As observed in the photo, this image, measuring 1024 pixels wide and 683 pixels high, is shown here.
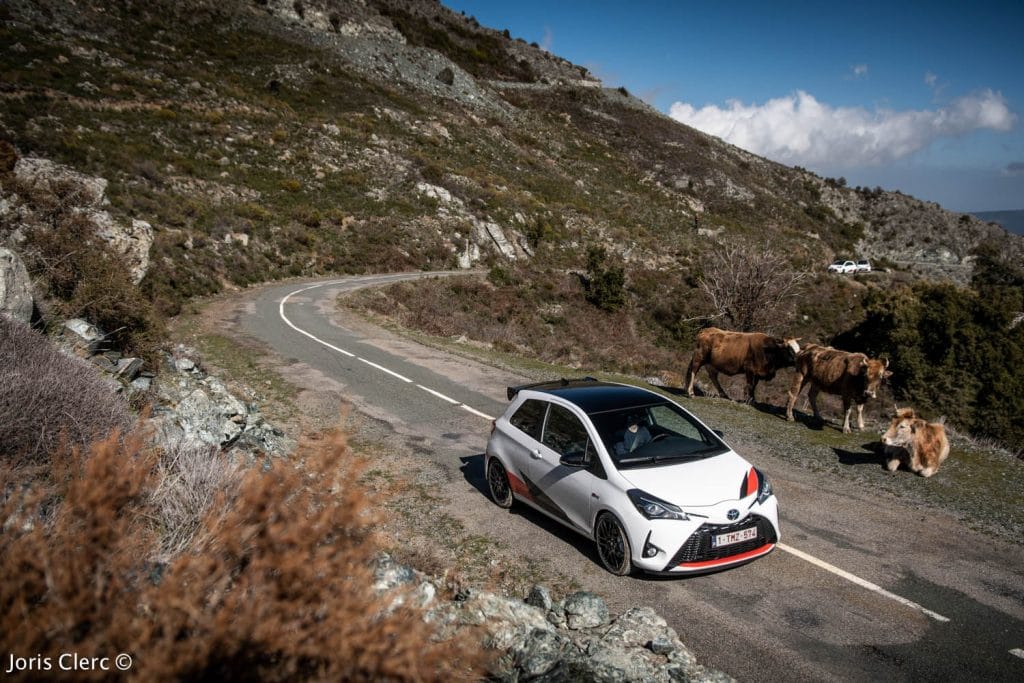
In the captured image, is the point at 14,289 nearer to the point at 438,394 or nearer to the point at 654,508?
the point at 438,394

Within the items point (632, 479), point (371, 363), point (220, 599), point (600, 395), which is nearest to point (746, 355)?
point (600, 395)

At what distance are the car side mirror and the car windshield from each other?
30 cm

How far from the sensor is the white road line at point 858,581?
5492 millimetres

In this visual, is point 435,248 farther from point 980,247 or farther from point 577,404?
point 980,247

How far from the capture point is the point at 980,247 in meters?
66.2

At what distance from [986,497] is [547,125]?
244 ft

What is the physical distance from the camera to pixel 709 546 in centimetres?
585

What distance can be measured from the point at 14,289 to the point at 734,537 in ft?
37.4

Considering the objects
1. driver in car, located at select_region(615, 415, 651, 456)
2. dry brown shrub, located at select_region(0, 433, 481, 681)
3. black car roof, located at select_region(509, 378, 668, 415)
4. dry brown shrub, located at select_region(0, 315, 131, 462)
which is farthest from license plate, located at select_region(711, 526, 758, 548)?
dry brown shrub, located at select_region(0, 315, 131, 462)

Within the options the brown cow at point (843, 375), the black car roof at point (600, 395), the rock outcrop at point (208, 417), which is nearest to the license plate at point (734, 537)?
the black car roof at point (600, 395)

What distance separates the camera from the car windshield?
6559 millimetres

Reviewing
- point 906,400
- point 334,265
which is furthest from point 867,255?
point 334,265

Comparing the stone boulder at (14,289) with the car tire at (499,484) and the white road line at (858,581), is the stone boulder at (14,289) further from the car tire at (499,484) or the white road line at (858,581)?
the white road line at (858,581)

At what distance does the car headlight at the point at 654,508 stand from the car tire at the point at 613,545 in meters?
0.31
